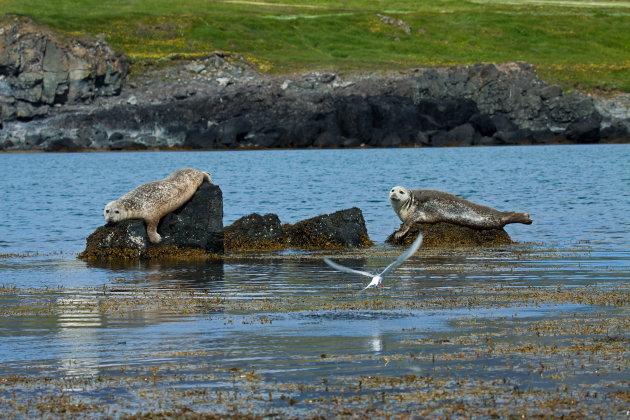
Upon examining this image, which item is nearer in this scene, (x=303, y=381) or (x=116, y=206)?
(x=303, y=381)

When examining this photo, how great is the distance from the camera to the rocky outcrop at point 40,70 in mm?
116375

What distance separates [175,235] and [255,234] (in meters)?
2.45

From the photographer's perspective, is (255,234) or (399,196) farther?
(399,196)

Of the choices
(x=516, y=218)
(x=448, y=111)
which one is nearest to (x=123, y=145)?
(x=448, y=111)

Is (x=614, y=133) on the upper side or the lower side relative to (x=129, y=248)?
lower

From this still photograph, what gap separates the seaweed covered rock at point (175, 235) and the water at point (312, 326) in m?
0.79

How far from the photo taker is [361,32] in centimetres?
17438

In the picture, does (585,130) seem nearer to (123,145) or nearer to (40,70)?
(123,145)

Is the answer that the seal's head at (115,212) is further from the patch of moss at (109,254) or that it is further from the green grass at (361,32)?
the green grass at (361,32)

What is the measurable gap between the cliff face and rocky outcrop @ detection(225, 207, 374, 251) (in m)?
83.2

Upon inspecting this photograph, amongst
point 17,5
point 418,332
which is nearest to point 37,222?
point 418,332

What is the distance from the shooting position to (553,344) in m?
11.1

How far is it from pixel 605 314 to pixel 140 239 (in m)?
11.3

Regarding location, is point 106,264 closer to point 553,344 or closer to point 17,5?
point 553,344
